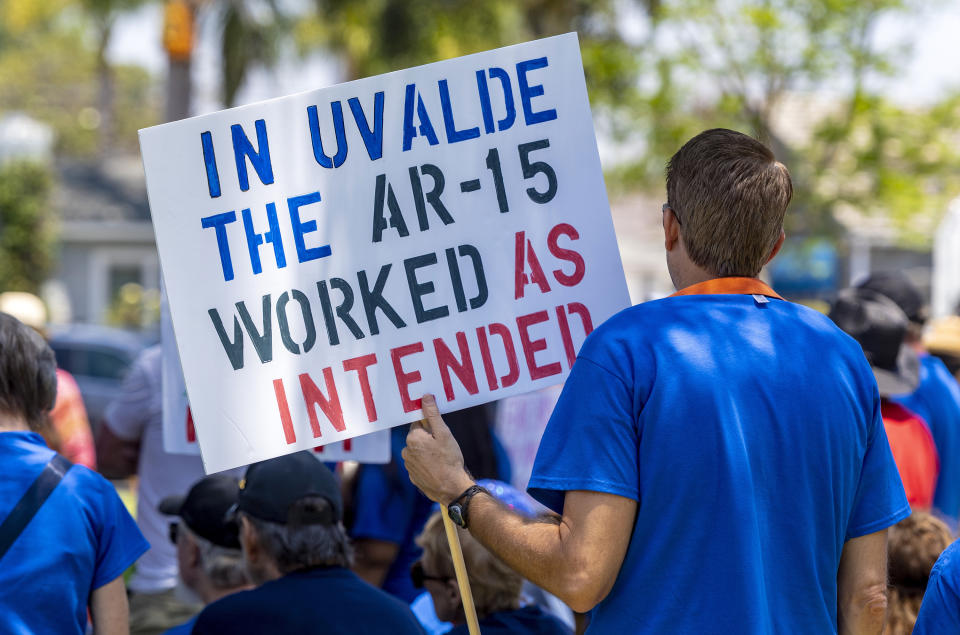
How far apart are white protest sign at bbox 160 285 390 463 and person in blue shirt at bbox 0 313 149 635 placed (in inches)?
29.9

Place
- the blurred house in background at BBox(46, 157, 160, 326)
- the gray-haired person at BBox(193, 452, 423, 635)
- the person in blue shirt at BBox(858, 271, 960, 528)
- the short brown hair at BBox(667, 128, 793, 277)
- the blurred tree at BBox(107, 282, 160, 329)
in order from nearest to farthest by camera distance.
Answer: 1. the short brown hair at BBox(667, 128, 793, 277)
2. the gray-haired person at BBox(193, 452, 423, 635)
3. the person in blue shirt at BBox(858, 271, 960, 528)
4. the blurred tree at BBox(107, 282, 160, 329)
5. the blurred house in background at BBox(46, 157, 160, 326)

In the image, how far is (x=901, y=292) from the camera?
4957 mm

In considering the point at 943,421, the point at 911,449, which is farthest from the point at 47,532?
the point at 943,421

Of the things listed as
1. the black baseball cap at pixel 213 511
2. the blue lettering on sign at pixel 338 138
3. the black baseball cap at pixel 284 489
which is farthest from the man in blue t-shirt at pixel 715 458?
the black baseball cap at pixel 213 511

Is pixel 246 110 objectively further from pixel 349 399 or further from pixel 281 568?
pixel 281 568

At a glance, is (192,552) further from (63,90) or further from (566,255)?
(63,90)

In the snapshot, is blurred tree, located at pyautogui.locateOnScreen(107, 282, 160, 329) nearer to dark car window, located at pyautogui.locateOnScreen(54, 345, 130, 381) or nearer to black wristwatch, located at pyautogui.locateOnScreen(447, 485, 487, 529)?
dark car window, located at pyautogui.locateOnScreen(54, 345, 130, 381)

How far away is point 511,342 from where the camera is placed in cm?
253

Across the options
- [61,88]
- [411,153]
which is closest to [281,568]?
[411,153]

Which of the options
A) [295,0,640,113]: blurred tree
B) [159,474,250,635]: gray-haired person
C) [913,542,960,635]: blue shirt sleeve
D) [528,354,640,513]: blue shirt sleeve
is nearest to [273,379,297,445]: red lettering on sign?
[528,354,640,513]: blue shirt sleeve

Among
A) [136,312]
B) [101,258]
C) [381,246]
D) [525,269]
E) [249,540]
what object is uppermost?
[101,258]

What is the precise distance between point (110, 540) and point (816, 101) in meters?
16.2

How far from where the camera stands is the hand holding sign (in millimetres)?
2146

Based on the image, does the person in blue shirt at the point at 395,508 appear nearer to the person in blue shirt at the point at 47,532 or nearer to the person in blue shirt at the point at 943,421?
the person in blue shirt at the point at 47,532
